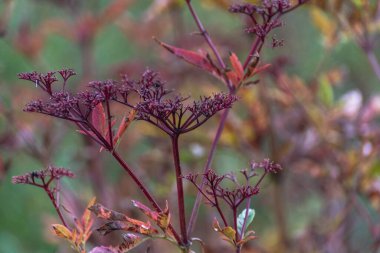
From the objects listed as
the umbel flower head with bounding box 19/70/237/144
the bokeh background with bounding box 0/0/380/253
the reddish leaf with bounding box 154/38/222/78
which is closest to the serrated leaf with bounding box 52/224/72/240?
the umbel flower head with bounding box 19/70/237/144

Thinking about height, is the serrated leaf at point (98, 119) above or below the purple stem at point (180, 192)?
above

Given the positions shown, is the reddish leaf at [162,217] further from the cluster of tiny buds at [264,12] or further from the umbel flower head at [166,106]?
the cluster of tiny buds at [264,12]

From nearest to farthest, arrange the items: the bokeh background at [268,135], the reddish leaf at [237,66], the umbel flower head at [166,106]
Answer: the umbel flower head at [166,106] → the reddish leaf at [237,66] → the bokeh background at [268,135]

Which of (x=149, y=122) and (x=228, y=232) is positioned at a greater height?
(x=149, y=122)

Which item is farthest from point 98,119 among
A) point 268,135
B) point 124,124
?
point 268,135

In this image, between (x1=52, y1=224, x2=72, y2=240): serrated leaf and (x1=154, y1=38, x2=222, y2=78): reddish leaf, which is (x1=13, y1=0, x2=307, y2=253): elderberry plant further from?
(x1=154, y1=38, x2=222, y2=78): reddish leaf

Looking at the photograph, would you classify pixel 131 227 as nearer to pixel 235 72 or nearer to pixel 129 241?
pixel 129 241

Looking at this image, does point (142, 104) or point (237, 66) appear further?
point (237, 66)

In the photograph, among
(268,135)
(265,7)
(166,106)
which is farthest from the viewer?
(268,135)

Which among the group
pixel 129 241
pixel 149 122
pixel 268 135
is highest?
pixel 268 135

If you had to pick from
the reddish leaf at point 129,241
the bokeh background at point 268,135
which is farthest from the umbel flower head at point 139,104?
the bokeh background at point 268,135

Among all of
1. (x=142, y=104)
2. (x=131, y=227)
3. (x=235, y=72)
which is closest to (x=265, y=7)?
(x=235, y=72)

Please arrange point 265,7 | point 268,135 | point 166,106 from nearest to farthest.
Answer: point 166,106
point 265,7
point 268,135

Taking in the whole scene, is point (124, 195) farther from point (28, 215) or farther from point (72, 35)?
point (28, 215)
